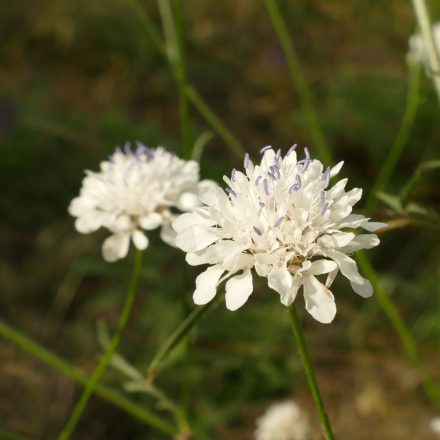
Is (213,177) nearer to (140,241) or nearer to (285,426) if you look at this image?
(285,426)

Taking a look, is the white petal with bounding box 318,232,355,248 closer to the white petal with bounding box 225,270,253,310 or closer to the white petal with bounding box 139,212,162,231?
the white petal with bounding box 225,270,253,310

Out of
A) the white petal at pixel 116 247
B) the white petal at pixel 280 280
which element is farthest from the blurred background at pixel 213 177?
the white petal at pixel 280 280

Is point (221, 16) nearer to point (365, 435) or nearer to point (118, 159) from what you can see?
point (365, 435)

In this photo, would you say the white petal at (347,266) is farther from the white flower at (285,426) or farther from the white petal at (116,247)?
the white flower at (285,426)

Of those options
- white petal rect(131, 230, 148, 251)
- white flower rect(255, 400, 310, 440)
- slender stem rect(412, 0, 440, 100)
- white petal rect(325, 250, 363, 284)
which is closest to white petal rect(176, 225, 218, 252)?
white petal rect(325, 250, 363, 284)

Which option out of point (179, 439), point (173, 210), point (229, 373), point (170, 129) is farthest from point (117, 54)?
point (179, 439)
